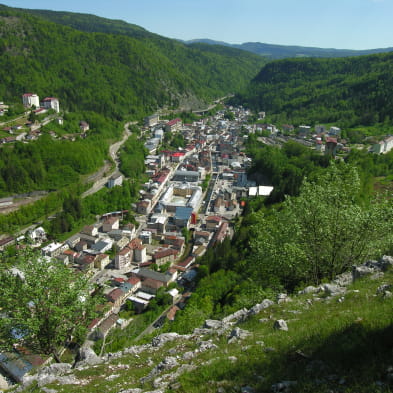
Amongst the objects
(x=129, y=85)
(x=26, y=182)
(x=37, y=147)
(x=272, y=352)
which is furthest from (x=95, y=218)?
A: (x=129, y=85)

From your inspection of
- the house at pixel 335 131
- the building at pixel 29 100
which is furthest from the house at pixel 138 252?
the house at pixel 335 131

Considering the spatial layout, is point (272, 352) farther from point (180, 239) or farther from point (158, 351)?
point (180, 239)

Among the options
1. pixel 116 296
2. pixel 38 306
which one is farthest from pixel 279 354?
pixel 116 296

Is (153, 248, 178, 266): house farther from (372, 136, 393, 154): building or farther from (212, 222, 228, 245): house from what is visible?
(372, 136, 393, 154): building

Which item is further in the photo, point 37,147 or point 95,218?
point 37,147

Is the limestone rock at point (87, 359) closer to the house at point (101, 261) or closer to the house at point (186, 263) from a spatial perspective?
the house at point (186, 263)

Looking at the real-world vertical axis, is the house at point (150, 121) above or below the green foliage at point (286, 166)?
above
